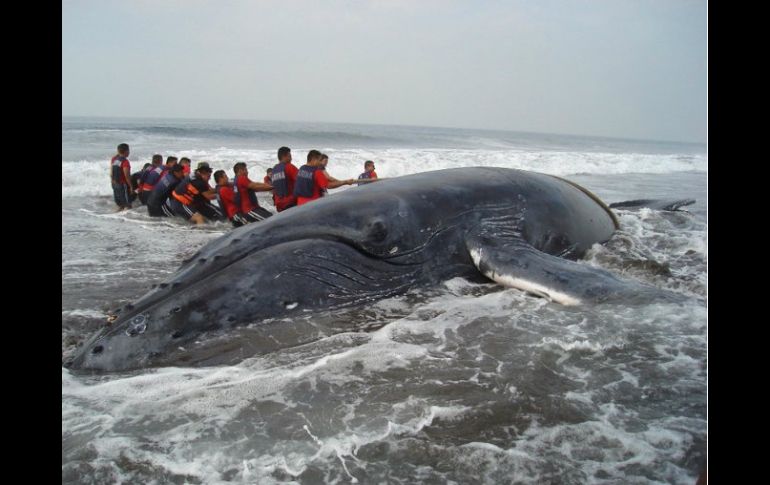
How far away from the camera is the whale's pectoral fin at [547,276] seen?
5676 millimetres

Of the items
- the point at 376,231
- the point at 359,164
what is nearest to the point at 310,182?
the point at 376,231

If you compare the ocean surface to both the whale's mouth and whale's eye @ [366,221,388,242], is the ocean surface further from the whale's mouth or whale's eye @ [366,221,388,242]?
whale's eye @ [366,221,388,242]

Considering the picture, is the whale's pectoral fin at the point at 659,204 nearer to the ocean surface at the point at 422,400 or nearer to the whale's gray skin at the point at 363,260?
the whale's gray skin at the point at 363,260

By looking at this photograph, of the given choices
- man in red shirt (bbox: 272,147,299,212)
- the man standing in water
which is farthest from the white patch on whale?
the man standing in water

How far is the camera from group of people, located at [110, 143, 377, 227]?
11773mm

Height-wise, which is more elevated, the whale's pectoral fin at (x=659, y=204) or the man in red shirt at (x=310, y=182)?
the man in red shirt at (x=310, y=182)

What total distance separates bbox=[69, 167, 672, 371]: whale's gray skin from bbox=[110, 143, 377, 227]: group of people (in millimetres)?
4759

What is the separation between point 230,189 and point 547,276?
9.53 m

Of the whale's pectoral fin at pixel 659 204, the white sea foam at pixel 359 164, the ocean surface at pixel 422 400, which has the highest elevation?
the white sea foam at pixel 359 164

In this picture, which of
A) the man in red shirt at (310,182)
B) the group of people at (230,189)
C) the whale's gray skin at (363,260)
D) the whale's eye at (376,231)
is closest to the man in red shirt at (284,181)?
the group of people at (230,189)

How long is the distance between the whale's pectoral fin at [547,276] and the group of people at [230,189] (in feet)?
18.5

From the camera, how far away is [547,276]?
6.04 m
